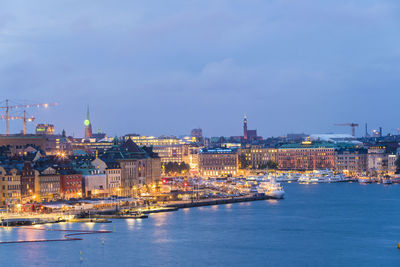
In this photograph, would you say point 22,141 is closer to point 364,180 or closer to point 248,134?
point 364,180

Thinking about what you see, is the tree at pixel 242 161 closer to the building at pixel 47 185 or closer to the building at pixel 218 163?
the building at pixel 218 163

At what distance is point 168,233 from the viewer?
38.8 meters

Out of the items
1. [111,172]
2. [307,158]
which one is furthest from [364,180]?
[111,172]

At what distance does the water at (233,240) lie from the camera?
106ft

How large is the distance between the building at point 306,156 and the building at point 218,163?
698 centimetres

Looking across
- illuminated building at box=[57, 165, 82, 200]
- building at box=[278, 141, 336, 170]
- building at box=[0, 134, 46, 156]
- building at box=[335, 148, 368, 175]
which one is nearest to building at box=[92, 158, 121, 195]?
illuminated building at box=[57, 165, 82, 200]

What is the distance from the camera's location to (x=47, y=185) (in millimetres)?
50344

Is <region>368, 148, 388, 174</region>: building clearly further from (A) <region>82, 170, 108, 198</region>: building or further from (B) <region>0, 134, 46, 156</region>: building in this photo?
(A) <region>82, 170, 108, 198</region>: building

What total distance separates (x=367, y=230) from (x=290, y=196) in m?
22.2

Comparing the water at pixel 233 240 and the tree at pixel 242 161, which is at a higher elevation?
the tree at pixel 242 161

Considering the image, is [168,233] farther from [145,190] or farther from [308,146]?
[308,146]

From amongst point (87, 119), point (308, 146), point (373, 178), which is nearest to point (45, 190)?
point (373, 178)

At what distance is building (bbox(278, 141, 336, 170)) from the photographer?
339 feet

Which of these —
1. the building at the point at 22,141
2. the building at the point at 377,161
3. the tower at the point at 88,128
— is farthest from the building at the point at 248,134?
Result: the building at the point at 22,141
